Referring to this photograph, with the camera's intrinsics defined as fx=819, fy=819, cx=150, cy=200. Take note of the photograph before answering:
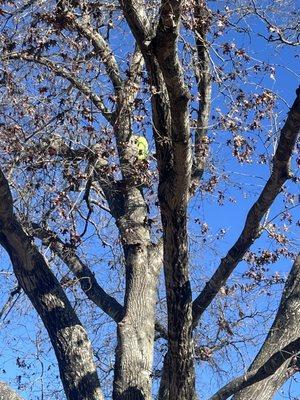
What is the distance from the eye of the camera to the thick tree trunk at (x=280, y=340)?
25.6 ft

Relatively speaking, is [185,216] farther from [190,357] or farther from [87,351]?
[87,351]

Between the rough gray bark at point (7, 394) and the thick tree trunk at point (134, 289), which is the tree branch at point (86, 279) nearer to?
the thick tree trunk at point (134, 289)

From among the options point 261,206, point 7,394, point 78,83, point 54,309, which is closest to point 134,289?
point 54,309

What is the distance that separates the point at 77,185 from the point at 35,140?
2.48 feet

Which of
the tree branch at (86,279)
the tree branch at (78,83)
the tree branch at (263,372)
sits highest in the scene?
the tree branch at (78,83)

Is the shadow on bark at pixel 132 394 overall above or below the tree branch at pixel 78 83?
below

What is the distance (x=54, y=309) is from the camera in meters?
7.70

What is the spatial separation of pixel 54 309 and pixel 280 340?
218 centimetres

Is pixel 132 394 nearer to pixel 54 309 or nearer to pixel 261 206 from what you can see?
pixel 54 309

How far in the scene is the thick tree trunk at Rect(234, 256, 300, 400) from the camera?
25.6 ft

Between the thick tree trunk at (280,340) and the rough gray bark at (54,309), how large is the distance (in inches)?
59.2

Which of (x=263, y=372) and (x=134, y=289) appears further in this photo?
(x=134, y=289)

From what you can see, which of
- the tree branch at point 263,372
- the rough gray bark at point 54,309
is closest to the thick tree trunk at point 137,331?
the rough gray bark at point 54,309

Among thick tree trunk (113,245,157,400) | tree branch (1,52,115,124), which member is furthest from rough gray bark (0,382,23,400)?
tree branch (1,52,115,124)
